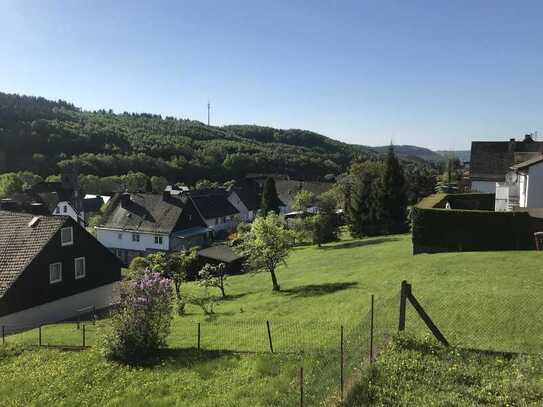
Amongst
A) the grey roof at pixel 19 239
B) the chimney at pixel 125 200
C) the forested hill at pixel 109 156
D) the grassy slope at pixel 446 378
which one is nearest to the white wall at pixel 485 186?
the chimney at pixel 125 200

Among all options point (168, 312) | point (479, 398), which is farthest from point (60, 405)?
point (479, 398)

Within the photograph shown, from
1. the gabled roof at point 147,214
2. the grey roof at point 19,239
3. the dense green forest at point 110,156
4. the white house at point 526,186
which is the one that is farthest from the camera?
the dense green forest at point 110,156

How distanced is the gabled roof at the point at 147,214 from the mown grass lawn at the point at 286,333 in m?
26.6

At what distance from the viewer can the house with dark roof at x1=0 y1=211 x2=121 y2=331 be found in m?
25.0

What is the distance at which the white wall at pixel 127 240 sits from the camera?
50375 mm

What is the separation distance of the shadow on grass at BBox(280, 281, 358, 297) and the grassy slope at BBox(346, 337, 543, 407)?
1165cm

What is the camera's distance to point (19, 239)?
27359 millimetres

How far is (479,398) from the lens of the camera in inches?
362

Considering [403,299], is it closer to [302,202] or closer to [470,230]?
[470,230]

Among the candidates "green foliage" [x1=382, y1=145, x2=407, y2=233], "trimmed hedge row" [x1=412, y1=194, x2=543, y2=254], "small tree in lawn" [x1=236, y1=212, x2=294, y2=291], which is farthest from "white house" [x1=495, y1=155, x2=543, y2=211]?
"small tree in lawn" [x1=236, y1=212, x2=294, y2=291]

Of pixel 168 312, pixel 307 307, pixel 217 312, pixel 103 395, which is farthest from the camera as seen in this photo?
pixel 217 312

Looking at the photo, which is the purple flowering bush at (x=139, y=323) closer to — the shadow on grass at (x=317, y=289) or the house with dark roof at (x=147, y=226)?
the shadow on grass at (x=317, y=289)

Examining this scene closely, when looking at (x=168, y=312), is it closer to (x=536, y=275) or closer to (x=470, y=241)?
(x=536, y=275)

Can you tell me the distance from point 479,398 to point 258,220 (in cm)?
2137
